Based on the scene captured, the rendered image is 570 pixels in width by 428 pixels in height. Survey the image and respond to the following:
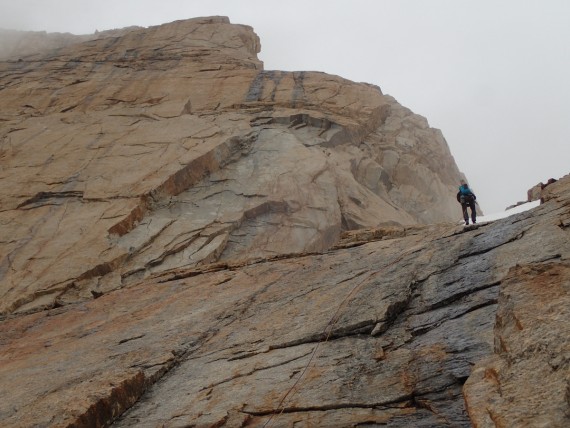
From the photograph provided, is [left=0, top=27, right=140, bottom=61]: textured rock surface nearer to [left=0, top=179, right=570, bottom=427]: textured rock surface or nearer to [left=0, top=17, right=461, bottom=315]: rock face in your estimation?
[left=0, top=17, right=461, bottom=315]: rock face

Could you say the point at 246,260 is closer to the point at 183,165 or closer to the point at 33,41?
the point at 183,165

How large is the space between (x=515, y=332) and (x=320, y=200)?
16.9 m

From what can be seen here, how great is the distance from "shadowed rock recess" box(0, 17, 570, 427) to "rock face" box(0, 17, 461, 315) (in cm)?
11

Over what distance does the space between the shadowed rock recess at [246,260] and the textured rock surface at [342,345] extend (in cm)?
4

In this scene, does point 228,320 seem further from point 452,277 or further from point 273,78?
point 273,78

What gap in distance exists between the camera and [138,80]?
108 ft

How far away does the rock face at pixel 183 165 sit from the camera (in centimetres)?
2050

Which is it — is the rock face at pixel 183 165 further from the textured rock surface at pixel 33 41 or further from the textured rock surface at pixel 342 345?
the textured rock surface at pixel 33 41

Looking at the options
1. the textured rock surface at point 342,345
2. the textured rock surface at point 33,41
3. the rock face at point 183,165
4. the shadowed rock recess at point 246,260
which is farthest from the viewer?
the textured rock surface at point 33,41

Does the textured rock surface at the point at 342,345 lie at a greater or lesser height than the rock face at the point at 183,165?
lesser

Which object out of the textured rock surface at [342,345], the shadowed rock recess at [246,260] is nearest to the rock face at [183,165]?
the shadowed rock recess at [246,260]

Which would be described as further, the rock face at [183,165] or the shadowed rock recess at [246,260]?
the rock face at [183,165]

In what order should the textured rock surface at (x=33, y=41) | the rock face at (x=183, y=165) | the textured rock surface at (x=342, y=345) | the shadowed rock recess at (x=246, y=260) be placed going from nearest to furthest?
the textured rock surface at (x=342, y=345) → the shadowed rock recess at (x=246, y=260) → the rock face at (x=183, y=165) → the textured rock surface at (x=33, y=41)

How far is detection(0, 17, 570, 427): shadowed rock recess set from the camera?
762 centimetres
